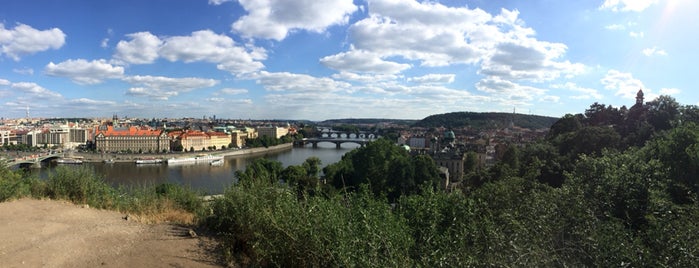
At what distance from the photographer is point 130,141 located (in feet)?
223

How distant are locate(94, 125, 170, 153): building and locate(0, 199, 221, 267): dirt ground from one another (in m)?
65.8

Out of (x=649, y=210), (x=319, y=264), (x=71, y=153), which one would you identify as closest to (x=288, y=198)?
(x=319, y=264)

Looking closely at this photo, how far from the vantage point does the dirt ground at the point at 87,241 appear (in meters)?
4.36

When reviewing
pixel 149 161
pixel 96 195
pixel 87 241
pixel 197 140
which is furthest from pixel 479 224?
pixel 197 140

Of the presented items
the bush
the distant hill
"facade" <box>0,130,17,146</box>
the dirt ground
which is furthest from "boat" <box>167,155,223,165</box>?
the distant hill

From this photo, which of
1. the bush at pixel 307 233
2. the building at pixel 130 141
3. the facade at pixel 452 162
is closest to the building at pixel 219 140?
the building at pixel 130 141

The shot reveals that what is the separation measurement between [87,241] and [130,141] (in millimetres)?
71115

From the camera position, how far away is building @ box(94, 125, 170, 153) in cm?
6694

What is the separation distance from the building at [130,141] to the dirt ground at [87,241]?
65793mm

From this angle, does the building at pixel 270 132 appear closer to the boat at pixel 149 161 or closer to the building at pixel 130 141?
the building at pixel 130 141

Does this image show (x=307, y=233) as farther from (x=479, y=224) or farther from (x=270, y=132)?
(x=270, y=132)

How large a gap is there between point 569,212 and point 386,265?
3679mm

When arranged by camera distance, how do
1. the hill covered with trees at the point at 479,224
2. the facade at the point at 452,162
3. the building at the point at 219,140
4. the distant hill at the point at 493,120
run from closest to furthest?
the hill covered with trees at the point at 479,224
the facade at the point at 452,162
the building at the point at 219,140
the distant hill at the point at 493,120

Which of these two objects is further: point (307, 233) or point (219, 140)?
point (219, 140)
